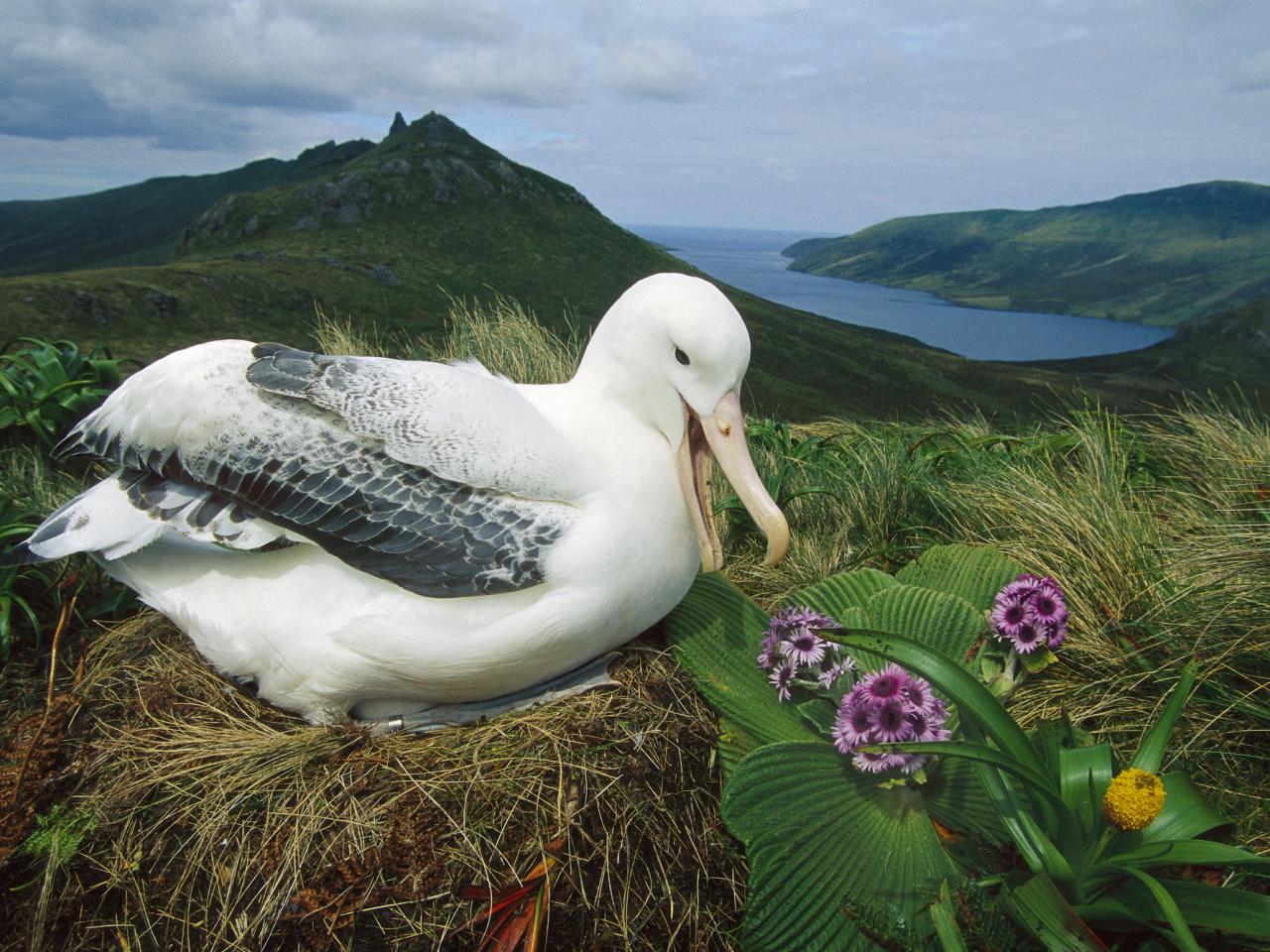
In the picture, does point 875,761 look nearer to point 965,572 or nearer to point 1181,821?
point 1181,821

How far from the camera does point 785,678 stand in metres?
2.45

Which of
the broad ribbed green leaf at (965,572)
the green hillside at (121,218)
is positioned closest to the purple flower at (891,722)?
the broad ribbed green leaf at (965,572)

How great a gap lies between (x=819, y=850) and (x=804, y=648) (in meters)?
0.57

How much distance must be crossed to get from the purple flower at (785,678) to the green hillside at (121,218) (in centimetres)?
8059

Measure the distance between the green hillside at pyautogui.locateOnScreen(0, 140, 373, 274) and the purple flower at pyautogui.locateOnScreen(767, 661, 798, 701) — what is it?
80.6 metres

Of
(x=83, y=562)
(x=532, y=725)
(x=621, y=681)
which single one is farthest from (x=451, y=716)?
(x=83, y=562)

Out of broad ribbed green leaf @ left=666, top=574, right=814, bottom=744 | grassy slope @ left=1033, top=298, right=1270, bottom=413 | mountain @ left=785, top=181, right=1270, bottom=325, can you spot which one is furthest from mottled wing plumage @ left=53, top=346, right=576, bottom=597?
mountain @ left=785, top=181, right=1270, bottom=325

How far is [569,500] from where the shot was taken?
240 centimetres

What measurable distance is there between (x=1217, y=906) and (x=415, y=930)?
189 centimetres

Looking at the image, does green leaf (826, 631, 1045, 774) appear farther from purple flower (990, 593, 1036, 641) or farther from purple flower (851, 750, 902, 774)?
purple flower (990, 593, 1036, 641)

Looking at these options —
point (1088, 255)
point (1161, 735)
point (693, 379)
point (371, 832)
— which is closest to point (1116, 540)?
point (1161, 735)

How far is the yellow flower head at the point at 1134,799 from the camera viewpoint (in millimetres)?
1721

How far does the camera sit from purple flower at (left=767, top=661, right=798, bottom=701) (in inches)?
95.5

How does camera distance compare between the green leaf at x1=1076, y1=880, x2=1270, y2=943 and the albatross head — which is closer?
the green leaf at x1=1076, y1=880, x2=1270, y2=943
